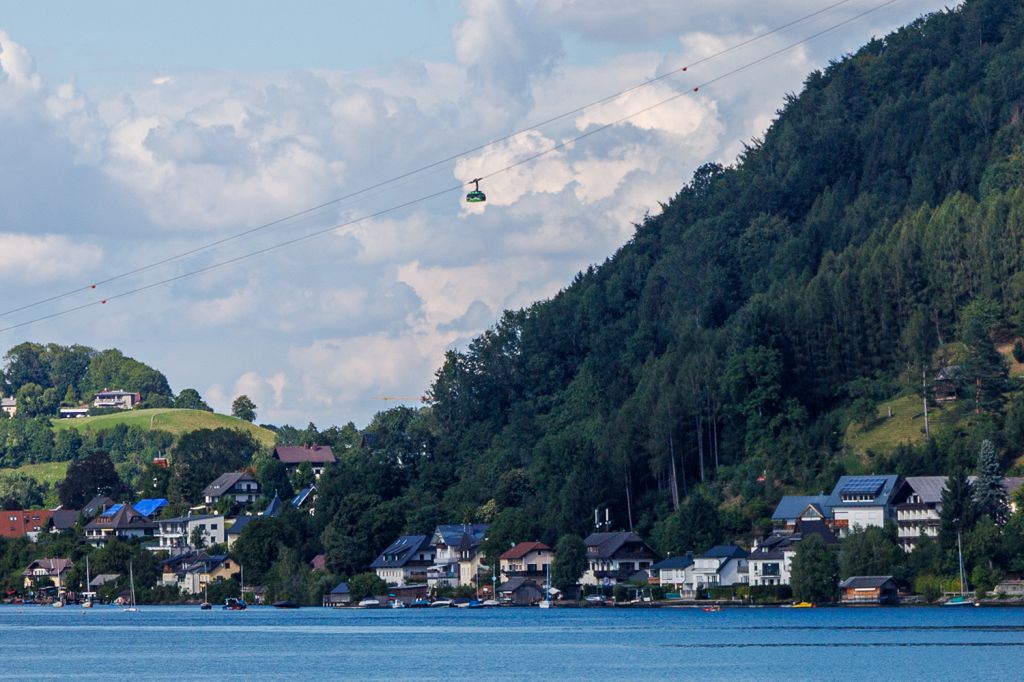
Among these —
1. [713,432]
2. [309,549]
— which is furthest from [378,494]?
[713,432]

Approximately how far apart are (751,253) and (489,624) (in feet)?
227

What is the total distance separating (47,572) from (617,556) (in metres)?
68.5

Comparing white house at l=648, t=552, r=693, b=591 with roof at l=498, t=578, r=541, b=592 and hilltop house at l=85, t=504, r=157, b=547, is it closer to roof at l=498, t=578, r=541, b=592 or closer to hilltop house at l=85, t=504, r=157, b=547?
roof at l=498, t=578, r=541, b=592

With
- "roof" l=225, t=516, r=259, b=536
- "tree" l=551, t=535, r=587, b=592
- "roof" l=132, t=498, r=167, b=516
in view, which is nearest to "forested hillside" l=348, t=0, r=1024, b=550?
"tree" l=551, t=535, r=587, b=592

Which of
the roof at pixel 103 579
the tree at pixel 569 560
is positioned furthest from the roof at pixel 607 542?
the roof at pixel 103 579

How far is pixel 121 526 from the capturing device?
18250 centimetres

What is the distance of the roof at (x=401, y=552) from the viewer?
146 meters

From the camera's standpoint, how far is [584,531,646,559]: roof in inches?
5059

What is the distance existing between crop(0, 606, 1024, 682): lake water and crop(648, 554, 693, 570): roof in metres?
3.39

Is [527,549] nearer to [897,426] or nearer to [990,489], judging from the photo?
[897,426]

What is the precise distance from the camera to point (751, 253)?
17075 centimetres

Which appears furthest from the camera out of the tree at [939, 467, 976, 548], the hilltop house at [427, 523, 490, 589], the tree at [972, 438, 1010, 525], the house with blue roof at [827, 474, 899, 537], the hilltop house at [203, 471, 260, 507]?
the hilltop house at [203, 471, 260, 507]

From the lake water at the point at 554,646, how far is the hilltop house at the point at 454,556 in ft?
60.7

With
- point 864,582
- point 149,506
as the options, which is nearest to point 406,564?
point 864,582
